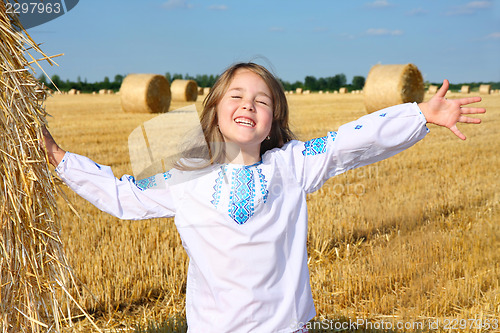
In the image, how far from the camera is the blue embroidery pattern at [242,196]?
6.45 ft

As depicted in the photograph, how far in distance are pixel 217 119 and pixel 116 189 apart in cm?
55

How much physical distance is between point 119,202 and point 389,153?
43.3 inches

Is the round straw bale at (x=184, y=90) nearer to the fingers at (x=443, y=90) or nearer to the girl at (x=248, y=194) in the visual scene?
the girl at (x=248, y=194)

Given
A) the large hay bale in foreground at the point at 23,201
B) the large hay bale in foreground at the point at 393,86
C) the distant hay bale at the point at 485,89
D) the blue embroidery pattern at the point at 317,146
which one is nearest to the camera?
the large hay bale in foreground at the point at 23,201

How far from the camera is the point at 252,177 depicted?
2057 millimetres

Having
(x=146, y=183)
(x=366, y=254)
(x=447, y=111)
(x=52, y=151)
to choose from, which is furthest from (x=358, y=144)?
(x=366, y=254)

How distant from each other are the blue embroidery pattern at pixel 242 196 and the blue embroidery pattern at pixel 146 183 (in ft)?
1.05

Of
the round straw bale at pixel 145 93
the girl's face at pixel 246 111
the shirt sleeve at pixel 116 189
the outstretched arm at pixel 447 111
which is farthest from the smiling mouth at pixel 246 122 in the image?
the round straw bale at pixel 145 93

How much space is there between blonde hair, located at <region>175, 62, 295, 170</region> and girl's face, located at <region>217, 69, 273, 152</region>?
33mm

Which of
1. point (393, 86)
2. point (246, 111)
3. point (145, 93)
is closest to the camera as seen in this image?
point (246, 111)

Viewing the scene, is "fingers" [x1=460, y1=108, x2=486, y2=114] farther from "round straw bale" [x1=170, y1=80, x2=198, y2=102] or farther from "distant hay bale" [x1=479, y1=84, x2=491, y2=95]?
"distant hay bale" [x1=479, y1=84, x2=491, y2=95]

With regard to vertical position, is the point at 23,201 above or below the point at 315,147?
below

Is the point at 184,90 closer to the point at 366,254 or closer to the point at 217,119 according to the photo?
the point at 366,254

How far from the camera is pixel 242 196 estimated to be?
6.56ft
